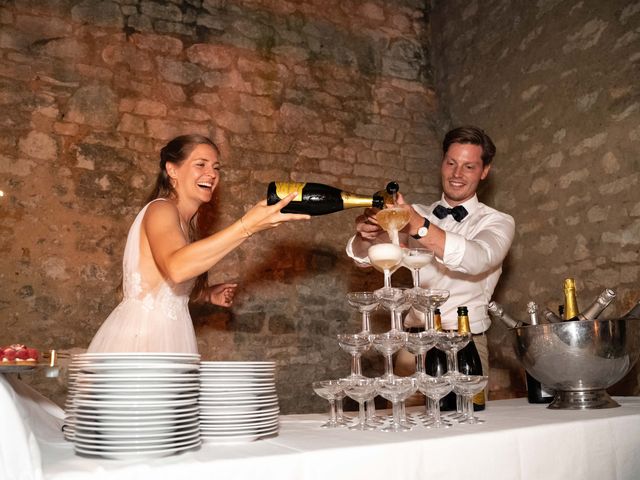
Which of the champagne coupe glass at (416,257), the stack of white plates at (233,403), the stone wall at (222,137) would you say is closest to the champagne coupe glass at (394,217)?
the champagne coupe glass at (416,257)

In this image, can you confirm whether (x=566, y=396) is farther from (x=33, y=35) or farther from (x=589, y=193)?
(x=33, y=35)

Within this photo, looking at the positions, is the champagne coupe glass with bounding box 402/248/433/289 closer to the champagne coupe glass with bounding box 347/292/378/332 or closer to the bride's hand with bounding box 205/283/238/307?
the champagne coupe glass with bounding box 347/292/378/332

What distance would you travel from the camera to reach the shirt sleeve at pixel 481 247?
2.37 m

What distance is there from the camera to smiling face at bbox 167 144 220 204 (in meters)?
2.56

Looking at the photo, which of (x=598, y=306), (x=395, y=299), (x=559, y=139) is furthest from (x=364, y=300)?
(x=559, y=139)

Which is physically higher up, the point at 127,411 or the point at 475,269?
the point at 475,269

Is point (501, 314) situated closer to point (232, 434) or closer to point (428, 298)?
point (428, 298)

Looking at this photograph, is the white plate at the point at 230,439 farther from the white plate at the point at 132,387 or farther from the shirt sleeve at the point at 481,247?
the shirt sleeve at the point at 481,247

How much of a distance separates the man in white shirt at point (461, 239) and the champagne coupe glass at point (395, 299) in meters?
0.68

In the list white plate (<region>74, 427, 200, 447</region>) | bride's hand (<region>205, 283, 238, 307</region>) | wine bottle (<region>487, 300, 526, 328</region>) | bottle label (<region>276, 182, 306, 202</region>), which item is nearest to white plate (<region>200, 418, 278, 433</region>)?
white plate (<region>74, 427, 200, 447</region>)

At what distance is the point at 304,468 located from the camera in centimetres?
116

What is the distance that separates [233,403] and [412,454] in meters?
0.41

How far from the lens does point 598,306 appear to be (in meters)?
1.95

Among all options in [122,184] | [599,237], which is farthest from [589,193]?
[122,184]
